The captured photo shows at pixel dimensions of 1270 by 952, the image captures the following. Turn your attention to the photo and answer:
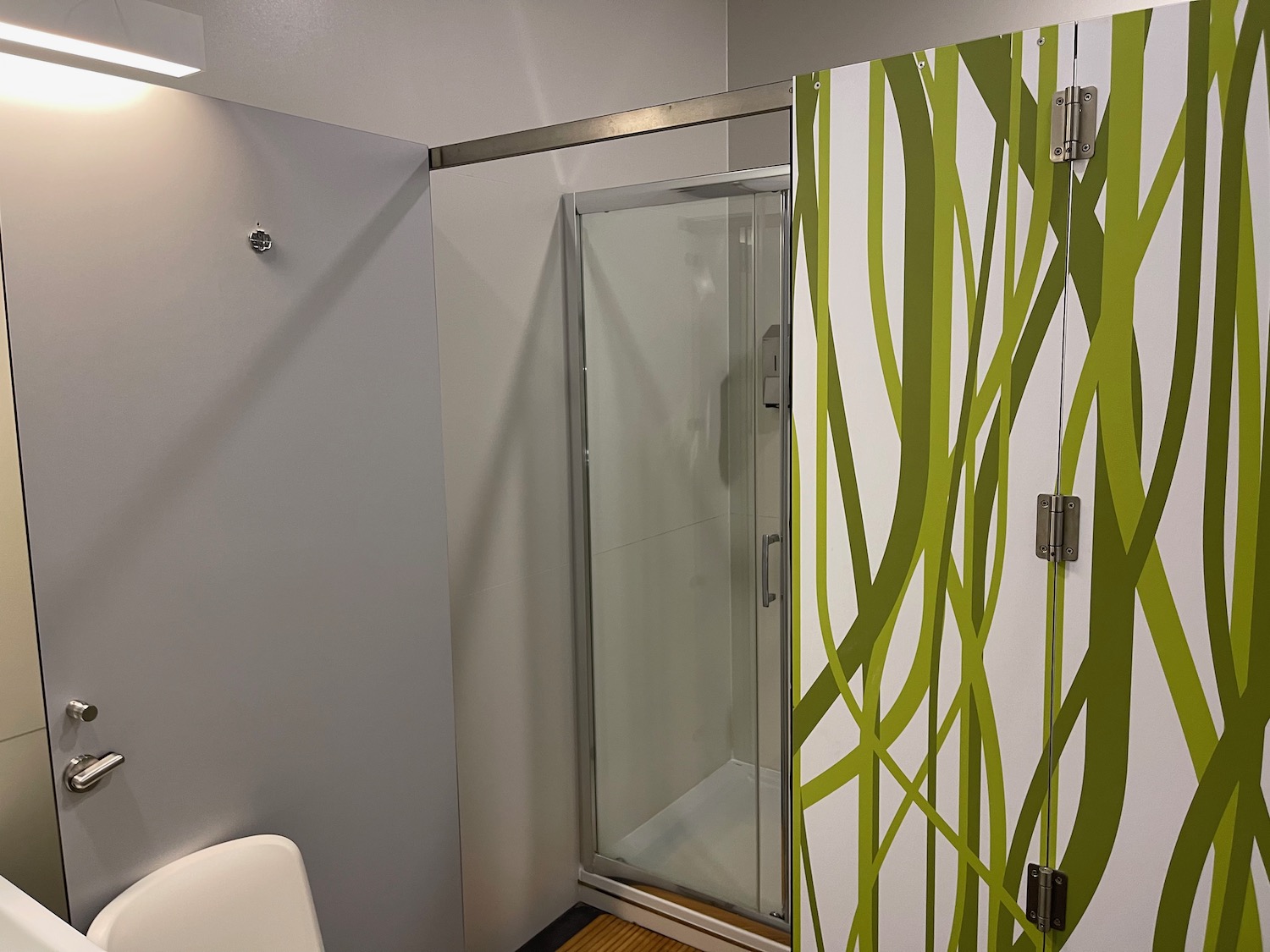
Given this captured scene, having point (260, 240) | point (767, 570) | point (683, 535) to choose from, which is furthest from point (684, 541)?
point (260, 240)

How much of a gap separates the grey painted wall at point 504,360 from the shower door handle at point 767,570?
0.54m

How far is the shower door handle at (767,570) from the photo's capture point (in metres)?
2.23

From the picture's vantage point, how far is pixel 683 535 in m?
2.37

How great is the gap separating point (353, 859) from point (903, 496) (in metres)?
1.25

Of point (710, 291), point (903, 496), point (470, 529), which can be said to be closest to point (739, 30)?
point (710, 291)

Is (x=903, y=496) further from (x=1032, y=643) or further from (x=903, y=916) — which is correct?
(x=903, y=916)

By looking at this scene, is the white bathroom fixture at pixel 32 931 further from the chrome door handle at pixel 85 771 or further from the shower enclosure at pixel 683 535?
the shower enclosure at pixel 683 535

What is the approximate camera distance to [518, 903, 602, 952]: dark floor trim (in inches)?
95.0

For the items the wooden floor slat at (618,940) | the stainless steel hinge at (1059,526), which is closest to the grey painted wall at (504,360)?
the wooden floor slat at (618,940)

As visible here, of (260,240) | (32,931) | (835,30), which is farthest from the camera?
(835,30)

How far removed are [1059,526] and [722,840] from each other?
1.35m

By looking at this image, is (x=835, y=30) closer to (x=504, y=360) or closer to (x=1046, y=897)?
(x=504, y=360)

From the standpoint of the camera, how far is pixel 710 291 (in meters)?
2.21

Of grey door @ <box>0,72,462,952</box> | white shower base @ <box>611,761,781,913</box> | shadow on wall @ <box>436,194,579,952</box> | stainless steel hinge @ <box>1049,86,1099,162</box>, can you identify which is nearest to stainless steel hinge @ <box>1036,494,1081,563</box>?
stainless steel hinge @ <box>1049,86,1099,162</box>
